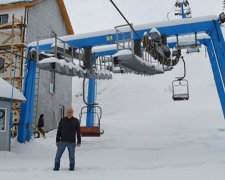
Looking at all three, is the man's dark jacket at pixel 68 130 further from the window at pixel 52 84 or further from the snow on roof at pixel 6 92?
the window at pixel 52 84

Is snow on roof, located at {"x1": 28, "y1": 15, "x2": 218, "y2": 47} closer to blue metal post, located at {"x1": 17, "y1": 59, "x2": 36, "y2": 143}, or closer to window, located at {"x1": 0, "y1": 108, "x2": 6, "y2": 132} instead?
blue metal post, located at {"x1": 17, "y1": 59, "x2": 36, "y2": 143}

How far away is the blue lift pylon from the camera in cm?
1327

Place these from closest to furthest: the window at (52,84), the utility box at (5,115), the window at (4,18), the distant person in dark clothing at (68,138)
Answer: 1. the distant person in dark clothing at (68,138)
2. the utility box at (5,115)
3. the window at (4,18)
4. the window at (52,84)

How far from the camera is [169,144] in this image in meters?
14.9

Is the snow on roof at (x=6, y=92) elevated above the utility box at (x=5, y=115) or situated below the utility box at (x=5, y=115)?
above

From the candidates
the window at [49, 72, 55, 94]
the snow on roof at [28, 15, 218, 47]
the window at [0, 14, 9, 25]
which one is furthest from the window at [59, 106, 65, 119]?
the snow on roof at [28, 15, 218, 47]

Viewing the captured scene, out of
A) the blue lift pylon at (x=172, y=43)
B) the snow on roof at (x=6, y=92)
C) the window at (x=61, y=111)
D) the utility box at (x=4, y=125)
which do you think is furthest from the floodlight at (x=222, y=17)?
the window at (x=61, y=111)

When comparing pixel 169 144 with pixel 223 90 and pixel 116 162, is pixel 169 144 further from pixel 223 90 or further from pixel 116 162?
pixel 116 162

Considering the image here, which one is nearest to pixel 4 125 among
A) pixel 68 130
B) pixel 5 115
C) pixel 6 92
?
pixel 5 115

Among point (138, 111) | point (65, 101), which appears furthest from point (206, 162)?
point (138, 111)

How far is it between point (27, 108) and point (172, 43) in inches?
325

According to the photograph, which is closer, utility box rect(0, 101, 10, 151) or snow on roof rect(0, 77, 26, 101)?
snow on roof rect(0, 77, 26, 101)

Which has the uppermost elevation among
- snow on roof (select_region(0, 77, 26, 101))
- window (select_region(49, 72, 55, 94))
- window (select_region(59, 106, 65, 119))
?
window (select_region(49, 72, 55, 94))

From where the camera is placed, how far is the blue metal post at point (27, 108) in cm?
1491
